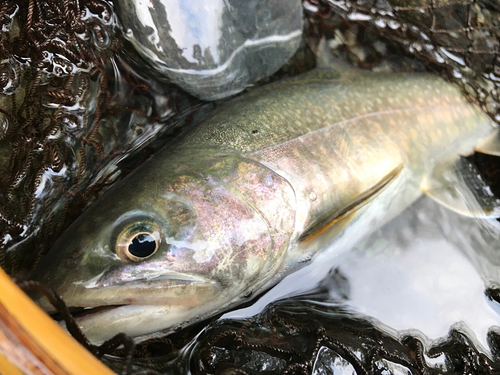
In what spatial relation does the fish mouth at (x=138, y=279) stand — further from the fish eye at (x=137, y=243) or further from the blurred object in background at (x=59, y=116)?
the blurred object in background at (x=59, y=116)

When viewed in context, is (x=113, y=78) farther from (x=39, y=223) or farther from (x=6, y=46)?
(x=39, y=223)

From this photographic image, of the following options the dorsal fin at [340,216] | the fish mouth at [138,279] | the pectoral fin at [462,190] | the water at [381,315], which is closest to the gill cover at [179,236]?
the fish mouth at [138,279]

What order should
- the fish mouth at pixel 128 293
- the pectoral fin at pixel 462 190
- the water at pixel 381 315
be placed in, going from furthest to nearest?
the pectoral fin at pixel 462 190, the water at pixel 381 315, the fish mouth at pixel 128 293

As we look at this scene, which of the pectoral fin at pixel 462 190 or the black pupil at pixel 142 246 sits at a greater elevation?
the black pupil at pixel 142 246

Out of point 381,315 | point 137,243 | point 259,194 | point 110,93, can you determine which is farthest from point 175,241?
point 381,315

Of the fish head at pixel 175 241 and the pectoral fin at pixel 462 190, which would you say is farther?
the pectoral fin at pixel 462 190

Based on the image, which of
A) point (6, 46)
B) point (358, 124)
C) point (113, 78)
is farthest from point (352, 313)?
point (6, 46)

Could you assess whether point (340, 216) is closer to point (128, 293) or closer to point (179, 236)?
point (179, 236)
